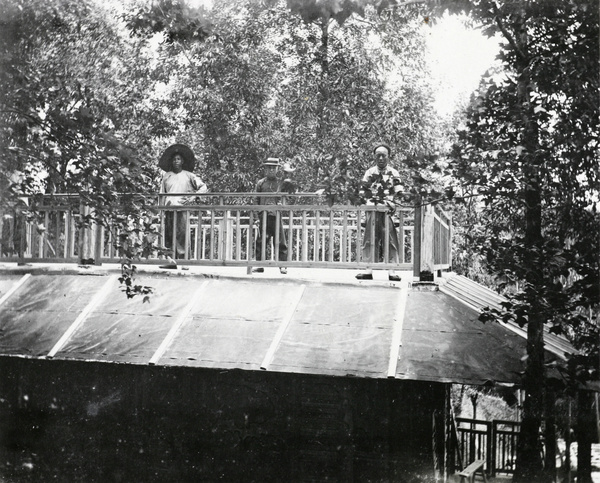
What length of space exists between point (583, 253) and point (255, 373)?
4.77 m

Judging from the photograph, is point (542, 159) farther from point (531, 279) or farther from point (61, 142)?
point (61, 142)

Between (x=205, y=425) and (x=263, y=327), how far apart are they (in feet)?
5.76

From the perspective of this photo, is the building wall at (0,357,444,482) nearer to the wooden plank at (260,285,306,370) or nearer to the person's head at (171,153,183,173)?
the wooden plank at (260,285,306,370)

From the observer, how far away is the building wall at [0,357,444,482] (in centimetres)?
918

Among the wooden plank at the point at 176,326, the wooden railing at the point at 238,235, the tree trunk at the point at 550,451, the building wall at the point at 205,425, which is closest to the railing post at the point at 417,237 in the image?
the wooden railing at the point at 238,235

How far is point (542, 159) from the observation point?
6645mm

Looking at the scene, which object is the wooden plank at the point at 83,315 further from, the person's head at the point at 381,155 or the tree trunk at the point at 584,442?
the tree trunk at the point at 584,442

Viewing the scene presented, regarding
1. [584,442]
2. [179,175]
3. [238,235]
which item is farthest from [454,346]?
[179,175]

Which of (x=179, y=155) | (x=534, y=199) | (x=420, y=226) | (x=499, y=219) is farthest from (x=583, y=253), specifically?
(x=179, y=155)

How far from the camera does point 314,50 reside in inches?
818

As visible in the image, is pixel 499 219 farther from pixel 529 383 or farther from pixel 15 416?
Result: pixel 15 416

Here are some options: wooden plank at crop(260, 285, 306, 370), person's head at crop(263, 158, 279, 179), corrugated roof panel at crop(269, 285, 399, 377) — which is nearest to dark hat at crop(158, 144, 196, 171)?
person's head at crop(263, 158, 279, 179)

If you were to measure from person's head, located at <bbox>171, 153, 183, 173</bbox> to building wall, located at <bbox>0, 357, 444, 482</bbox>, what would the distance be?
3.88 m

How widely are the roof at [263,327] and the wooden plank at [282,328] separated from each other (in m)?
0.01
